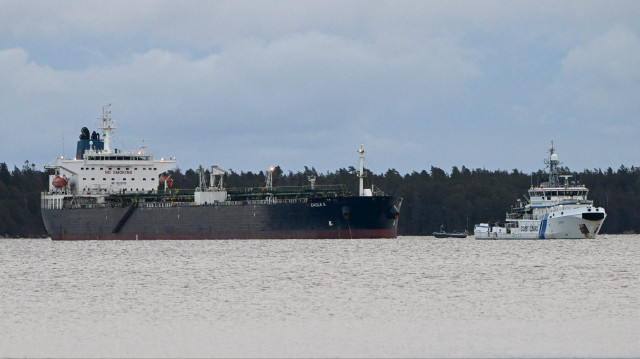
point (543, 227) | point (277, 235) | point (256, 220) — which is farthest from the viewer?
point (543, 227)

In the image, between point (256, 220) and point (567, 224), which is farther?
point (567, 224)

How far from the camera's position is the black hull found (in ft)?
308

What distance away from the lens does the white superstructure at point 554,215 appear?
3954 inches

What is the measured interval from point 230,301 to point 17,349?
11.8 meters

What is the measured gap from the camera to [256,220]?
9688 cm

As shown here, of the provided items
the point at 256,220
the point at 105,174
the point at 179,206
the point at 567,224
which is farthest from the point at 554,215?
the point at 105,174

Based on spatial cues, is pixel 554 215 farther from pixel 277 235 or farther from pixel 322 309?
pixel 322 309

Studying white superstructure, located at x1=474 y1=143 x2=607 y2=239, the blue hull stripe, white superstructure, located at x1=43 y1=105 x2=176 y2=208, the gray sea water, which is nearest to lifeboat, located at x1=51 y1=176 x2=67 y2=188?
white superstructure, located at x1=43 y1=105 x2=176 y2=208

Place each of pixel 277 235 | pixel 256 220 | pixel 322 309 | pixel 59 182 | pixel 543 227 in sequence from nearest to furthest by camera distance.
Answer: pixel 322 309 → pixel 277 235 → pixel 256 220 → pixel 543 227 → pixel 59 182

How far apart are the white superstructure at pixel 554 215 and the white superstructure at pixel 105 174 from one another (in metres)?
38.5

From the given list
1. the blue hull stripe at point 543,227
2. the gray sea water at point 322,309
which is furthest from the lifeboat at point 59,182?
the gray sea water at point 322,309

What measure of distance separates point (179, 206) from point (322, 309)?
6912cm

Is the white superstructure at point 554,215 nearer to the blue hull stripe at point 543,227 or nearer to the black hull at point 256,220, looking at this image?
the blue hull stripe at point 543,227

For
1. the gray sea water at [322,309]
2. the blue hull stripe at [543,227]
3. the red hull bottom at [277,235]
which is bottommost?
the gray sea water at [322,309]
